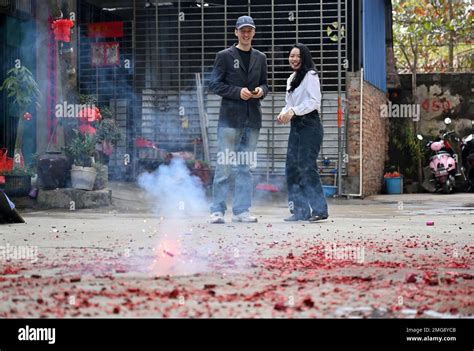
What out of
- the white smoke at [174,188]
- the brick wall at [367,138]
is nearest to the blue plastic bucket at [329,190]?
the brick wall at [367,138]

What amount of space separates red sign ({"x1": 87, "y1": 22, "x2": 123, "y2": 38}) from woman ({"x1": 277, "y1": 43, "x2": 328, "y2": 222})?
866 centimetres

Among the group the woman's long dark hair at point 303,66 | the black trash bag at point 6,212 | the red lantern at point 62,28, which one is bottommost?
the black trash bag at point 6,212

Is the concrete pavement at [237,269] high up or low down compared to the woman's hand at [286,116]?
down

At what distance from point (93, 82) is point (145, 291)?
1356 centimetres

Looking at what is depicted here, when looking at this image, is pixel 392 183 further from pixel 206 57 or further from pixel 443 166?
pixel 206 57

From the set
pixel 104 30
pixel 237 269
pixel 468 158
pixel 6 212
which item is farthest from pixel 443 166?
pixel 237 269

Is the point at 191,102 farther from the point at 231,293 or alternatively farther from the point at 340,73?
the point at 231,293

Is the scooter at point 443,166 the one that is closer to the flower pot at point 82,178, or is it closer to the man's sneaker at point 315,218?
the flower pot at point 82,178

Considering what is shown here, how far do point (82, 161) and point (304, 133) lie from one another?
188 inches

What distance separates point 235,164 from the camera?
904 cm

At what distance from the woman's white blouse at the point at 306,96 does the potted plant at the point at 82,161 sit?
4.39 metres

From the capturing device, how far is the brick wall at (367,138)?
16812 millimetres
